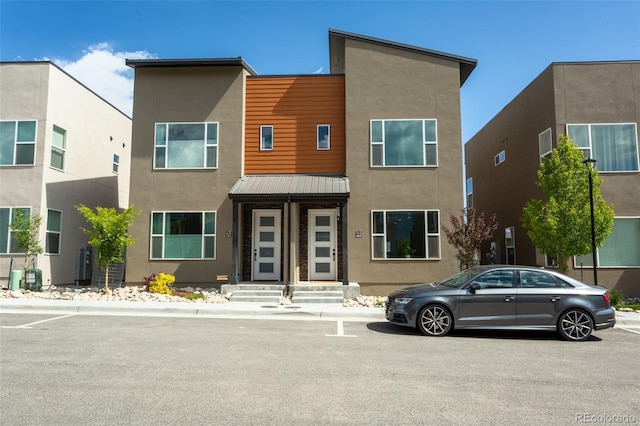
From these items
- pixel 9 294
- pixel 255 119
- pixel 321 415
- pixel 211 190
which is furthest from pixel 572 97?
pixel 9 294

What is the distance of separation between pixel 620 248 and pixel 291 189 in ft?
35.2

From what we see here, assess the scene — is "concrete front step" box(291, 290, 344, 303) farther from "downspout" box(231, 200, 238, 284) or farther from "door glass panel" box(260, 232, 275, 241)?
"door glass panel" box(260, 232, 275, 241)

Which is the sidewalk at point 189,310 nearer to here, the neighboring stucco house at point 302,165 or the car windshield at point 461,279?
the car windshield at point 461,279

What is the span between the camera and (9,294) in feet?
45.8

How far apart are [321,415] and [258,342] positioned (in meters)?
3.75

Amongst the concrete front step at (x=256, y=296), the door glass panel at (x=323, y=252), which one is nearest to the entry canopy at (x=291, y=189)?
the door glass panel at (x=323, y=252)

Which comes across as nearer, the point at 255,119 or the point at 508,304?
the point at 508,304

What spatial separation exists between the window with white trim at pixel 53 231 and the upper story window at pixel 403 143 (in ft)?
38.7

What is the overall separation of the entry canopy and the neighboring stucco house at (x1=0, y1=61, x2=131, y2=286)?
23.3 feet

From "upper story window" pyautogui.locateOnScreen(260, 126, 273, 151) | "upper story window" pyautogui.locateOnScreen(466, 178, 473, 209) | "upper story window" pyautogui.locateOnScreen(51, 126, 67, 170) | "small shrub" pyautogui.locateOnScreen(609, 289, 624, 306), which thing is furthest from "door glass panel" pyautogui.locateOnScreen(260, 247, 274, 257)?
"upper story window" pyautogui.locateOnScreen(466, 178, 473, 209)

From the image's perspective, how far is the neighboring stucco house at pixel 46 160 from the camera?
53.1 ft

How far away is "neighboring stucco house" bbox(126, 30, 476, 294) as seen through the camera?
51.0ft

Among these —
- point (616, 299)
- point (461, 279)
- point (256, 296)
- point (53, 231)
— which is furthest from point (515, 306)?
point (53, 231)

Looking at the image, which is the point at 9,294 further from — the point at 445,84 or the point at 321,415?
the point at 445,84
